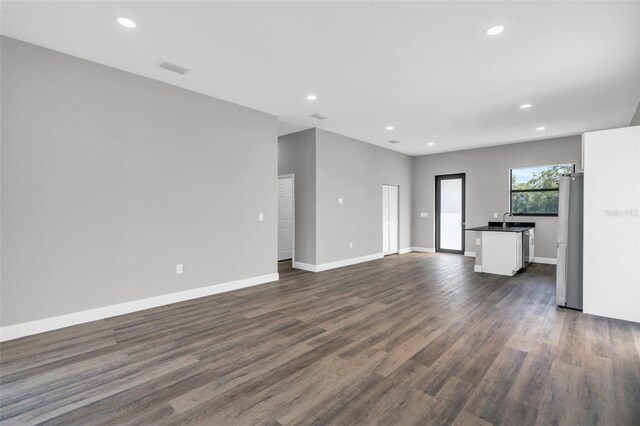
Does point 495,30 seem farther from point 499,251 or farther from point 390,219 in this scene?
point 390,219

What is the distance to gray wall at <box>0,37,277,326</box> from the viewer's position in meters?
3.03

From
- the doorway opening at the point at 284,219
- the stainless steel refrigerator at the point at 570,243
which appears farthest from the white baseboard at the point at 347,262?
the stainless steel refrigerator at the point at 570,243

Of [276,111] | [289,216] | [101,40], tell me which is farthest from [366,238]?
[101,40]

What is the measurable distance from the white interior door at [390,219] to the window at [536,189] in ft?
9.75

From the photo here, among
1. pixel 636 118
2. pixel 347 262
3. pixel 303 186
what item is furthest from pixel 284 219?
pixel 636 118

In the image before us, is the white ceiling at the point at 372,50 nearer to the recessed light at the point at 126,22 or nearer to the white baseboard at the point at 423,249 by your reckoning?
the recessed light at the point at 126,22

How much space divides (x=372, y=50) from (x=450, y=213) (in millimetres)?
6873

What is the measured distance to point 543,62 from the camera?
3.43 meters

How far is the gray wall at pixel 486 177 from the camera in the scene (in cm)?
713

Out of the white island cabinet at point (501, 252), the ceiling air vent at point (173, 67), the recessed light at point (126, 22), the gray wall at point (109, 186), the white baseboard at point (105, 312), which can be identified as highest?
the recessed light at point (126, 22)

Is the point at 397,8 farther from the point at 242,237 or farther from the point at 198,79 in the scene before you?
the point at 242,237

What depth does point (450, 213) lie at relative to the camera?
351 inches

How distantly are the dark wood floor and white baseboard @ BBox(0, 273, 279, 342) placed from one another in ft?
0.41

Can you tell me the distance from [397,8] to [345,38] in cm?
60
